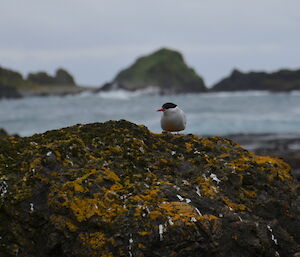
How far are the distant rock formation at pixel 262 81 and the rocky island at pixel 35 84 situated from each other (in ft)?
179

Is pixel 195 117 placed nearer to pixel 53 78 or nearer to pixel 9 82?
pixel 9 82

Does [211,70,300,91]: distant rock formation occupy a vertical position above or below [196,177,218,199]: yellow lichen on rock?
below

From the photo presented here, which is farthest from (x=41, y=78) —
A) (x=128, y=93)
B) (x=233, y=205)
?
(x=233, y=205)

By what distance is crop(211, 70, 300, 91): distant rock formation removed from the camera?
5989 inches

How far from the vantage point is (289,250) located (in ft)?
17.0

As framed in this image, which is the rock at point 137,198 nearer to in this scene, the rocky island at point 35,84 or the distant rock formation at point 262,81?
the rocky island at point 35,84

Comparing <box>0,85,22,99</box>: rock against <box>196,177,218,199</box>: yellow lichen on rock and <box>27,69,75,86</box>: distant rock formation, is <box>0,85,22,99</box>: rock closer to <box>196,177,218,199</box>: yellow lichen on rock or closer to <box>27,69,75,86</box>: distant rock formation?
<box>27,69,75,86</box>: distant rock formation

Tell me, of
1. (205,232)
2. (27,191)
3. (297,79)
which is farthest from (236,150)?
(297,79)

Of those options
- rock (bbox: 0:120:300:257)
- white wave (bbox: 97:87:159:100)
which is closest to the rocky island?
white wave (bbox: 97:87:159:100)

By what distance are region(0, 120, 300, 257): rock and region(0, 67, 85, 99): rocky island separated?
148764mm

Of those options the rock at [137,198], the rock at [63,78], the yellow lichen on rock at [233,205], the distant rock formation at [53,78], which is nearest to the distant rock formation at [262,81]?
the rock at [63,78]

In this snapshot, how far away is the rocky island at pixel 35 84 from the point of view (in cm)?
15475

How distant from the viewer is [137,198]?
4.61 m

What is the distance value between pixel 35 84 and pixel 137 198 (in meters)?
182
